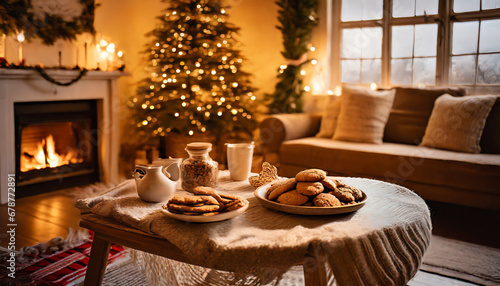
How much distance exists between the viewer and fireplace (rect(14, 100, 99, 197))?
140 inches

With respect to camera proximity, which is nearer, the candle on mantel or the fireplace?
the candle on mantel

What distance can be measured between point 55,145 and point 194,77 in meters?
1.35

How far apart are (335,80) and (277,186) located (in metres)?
2.99

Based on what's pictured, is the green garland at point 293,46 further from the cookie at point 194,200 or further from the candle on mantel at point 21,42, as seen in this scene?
the cookie at point 194,200

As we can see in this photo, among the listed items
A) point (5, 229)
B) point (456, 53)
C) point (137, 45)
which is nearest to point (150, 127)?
point (137, 45)

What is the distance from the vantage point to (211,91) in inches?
161

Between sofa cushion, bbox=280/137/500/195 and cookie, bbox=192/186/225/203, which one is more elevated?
cookie, bbox=192/186/225/203

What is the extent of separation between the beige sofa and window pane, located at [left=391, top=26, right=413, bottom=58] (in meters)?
0.52

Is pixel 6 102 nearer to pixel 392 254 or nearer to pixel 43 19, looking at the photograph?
pixel 43 19

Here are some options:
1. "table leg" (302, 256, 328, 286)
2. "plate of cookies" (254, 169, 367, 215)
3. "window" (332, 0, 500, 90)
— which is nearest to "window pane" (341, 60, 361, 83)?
"window" (332, 0, 500, 90)

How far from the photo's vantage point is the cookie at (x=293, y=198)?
4.60 feet

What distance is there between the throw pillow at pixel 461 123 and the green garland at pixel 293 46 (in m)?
1.45

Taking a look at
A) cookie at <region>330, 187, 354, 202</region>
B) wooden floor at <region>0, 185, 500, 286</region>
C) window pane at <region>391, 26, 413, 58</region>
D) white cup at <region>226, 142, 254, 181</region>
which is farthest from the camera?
window pane at <region>391, 26, 413, 58</region>

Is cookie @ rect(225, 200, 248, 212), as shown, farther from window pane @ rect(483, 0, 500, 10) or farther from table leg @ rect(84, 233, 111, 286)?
window pane @ rect(483, 0, 500, 10)
